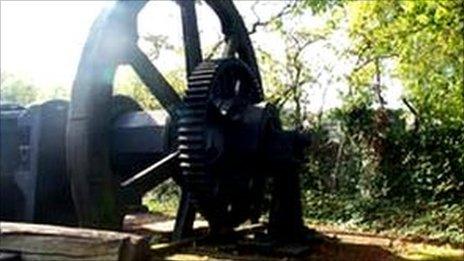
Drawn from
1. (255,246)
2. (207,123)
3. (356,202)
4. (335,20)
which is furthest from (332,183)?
(207,123)

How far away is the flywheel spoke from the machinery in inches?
0.5

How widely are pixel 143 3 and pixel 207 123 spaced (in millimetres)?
1644

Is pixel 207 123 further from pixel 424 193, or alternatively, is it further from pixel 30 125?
pixel 424 193

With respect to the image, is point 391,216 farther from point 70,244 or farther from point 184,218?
point 70,244

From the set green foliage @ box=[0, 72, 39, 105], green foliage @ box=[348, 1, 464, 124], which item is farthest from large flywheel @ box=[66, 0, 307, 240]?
green foliage @ box=[0, 72, 39, 105]

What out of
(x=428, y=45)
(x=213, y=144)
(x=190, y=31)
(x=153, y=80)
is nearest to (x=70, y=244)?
(x=213, y=144)

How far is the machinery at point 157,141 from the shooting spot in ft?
25.1

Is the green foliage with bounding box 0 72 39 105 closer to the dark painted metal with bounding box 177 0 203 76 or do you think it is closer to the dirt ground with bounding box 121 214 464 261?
the dirt ground with bounding box 121 214 464 261

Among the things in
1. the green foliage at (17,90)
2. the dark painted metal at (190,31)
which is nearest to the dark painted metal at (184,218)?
the dark painted metal at (190,31)

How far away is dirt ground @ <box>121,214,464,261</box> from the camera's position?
8539 mm

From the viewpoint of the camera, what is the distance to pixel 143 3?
322 inches

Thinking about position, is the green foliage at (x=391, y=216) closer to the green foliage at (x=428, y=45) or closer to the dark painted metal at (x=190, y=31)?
the green foliage at (x=428, y=45)

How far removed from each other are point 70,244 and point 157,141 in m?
5.66

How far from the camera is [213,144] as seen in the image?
773 centimetres
